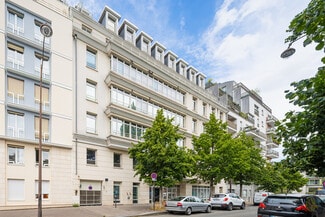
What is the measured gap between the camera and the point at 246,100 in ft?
191

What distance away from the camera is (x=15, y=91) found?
20.0 m

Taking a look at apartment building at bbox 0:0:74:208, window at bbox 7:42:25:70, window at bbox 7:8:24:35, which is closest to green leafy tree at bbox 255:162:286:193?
apartment building at bbox 0:0:74:208

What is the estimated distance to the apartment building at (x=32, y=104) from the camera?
62.8ft

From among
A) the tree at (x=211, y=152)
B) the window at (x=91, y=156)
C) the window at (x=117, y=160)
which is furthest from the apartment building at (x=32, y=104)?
the tree at (x=211, y=152)

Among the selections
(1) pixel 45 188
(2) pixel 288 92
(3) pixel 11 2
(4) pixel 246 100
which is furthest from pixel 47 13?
(4) pixel 246 100

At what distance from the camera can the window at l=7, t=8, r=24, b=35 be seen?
20.1m

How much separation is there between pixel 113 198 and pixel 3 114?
11.8 meters

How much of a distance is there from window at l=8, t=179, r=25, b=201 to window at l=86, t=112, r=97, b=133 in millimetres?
6908

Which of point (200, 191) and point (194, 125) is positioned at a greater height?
point (194, 125)

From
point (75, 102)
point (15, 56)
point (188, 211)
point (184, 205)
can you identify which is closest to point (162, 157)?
point (184, 205)

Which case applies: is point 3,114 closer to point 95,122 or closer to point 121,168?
point 95,122

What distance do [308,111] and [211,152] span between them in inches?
973

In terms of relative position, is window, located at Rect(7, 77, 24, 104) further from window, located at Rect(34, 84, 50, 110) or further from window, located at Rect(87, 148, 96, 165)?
window, located at Rect(87, 148, 96, 165)

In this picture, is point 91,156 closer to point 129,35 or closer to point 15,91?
point 15,91
